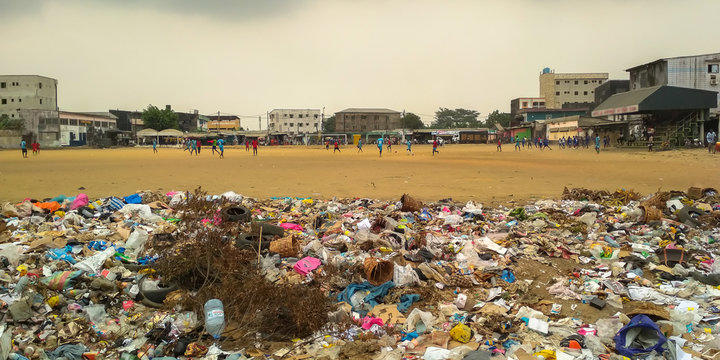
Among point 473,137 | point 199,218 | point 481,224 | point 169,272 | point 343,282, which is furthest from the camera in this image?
point 473,137

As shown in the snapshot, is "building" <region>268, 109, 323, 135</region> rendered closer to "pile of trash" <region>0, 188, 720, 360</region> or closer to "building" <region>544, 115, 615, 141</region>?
"building" <region>544, 115, 615, 141</region>

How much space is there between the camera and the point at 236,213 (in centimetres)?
856

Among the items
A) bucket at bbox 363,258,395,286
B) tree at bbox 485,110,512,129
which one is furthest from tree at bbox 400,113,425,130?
bucket at bbox 363,258,395,286

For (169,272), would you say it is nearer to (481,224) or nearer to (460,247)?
(460,247)

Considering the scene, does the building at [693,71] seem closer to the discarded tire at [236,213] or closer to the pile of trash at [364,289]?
the pile of trash at [364,289]

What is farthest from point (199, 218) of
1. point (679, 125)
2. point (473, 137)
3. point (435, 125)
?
point (435, 125)

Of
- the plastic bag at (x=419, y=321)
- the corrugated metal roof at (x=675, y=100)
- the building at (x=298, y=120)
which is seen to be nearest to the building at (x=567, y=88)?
the building at (x=298, y=120)

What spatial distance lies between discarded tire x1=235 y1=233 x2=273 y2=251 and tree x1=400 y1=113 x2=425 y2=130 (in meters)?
86.8

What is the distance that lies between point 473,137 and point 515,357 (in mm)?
73944

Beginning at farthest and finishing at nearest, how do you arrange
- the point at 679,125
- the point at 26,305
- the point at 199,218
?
the point at 679,125
the point at 199,218
the point at 26,305

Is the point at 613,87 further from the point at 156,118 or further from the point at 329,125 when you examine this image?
the point at 156,118

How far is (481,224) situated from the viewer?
8492mm

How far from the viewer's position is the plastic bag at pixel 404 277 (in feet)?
18.0

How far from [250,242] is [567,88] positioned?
9392cm
